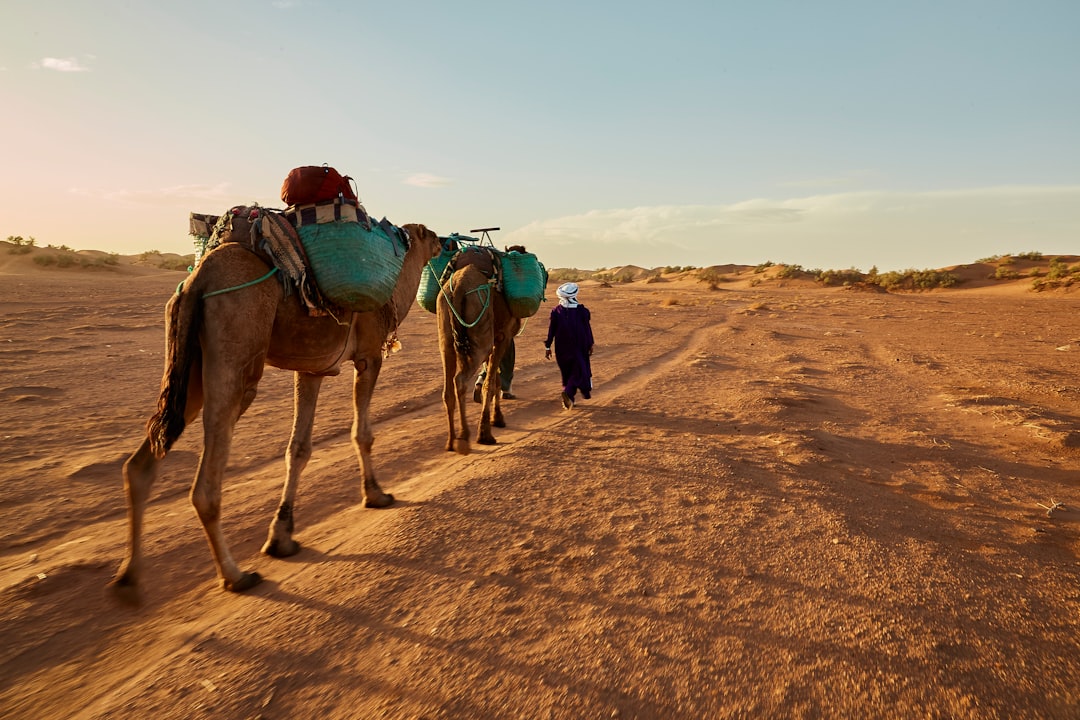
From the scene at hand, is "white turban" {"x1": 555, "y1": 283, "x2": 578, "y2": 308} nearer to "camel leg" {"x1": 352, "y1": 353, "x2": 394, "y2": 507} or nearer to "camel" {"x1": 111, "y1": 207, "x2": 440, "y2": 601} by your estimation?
"camel leg" {"x1": 352, "y1": 353, "x2": 394, "y2": 507}

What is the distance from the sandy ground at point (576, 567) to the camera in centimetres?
256

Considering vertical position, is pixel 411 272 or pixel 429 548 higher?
pixel 411 272

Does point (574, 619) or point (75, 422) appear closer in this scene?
point (574, 619)

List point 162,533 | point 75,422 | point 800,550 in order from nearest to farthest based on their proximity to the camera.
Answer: point 800,550 → point 162,533 → point 75,422

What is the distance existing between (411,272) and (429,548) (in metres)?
2.67

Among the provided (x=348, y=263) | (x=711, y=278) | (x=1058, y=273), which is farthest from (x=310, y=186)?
(x=1058, y=273)

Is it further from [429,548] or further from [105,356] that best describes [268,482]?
[105,356]

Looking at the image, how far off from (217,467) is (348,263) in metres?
1.55

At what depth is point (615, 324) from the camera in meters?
19.6

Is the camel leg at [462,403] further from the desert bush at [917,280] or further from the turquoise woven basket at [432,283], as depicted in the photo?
the desert bush at [917,280]

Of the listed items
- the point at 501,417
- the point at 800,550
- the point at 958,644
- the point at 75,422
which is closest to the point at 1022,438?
the point at 800,550

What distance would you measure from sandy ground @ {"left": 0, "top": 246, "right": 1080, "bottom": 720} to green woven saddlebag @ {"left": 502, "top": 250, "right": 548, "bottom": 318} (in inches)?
64.4

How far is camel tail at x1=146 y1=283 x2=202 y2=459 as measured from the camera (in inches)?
128

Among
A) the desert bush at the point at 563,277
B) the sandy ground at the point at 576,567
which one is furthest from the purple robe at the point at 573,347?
the desert bush at the point at 563,277
